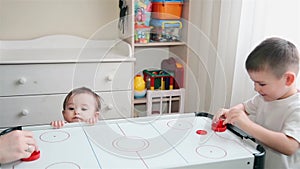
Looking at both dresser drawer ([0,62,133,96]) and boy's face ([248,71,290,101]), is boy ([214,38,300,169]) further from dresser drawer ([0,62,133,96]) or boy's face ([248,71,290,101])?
dresser drawer ([0,62,133,96])

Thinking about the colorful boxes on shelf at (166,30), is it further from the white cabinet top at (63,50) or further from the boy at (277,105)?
the boy at (277,105)

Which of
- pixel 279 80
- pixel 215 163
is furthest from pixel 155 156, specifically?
pixel 279 80

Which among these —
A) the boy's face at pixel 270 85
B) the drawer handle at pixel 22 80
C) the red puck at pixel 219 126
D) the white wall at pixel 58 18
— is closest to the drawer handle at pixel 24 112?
the drawer handle at pixel 22 80

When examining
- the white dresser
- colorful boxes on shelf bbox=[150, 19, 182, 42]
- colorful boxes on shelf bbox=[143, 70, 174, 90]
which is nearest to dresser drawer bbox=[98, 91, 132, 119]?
the white dresser

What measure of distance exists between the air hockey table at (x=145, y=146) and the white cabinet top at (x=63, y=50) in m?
0.85

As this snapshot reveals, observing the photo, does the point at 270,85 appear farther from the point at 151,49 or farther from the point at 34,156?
the point at 151,49

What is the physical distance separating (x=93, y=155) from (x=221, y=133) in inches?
17.8

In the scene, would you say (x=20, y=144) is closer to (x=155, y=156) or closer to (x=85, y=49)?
(x=155, y=156)

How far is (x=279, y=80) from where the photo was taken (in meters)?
1.13

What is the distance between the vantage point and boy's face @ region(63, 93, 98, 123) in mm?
1485

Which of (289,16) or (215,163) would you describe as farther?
(289,16)

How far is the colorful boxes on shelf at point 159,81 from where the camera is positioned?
2.24 metres

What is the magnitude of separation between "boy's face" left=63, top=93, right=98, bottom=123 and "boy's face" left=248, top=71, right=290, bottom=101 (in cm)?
72

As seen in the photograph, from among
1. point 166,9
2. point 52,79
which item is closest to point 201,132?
point 52,79
